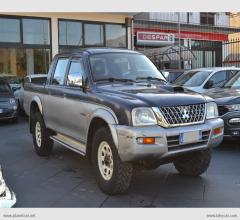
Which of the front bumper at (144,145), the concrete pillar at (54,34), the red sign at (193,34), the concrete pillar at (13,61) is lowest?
the front bumper at (144,145)

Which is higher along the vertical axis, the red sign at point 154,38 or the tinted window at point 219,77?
the red sign at point 154,38

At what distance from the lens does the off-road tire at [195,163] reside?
20.7 feet

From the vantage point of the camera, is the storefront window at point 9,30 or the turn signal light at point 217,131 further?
the storefront window at point 9,30

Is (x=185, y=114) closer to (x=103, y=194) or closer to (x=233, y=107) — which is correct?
(x=103, y=194)

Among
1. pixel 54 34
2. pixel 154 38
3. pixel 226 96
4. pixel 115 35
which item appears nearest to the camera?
pixel 226 96

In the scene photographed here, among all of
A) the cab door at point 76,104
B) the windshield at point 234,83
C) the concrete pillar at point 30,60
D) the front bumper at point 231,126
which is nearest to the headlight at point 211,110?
the cab door at point 76,104

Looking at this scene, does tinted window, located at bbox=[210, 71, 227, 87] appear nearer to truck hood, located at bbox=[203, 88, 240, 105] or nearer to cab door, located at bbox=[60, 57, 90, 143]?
truck hood, located at bbox=[203, 88, 240, 105]

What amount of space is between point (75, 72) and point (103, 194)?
2171 mm

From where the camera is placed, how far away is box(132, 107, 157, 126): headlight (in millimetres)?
5156

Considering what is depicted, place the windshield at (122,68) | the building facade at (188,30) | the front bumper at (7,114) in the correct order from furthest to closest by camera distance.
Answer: the building facade at (188,30) → the front bumper at (7,114) → the windshield at (122,68)

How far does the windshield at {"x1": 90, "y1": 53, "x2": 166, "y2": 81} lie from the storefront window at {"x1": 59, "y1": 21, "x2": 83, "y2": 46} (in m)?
12.3

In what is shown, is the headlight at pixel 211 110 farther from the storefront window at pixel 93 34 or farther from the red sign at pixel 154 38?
the red sign at pixel 154 38

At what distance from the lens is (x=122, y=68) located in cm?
676

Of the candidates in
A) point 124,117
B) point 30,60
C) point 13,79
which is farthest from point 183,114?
point 30,60
